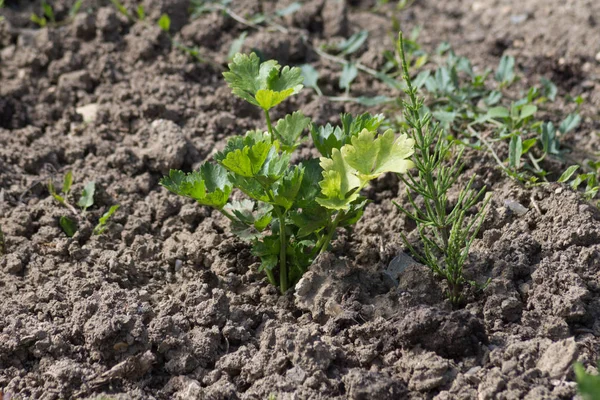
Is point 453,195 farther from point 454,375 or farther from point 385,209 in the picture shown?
point 454,375

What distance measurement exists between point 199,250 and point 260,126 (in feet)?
2.73

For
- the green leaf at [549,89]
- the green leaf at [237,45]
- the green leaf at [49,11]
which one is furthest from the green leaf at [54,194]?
the green leaf at [549,89]

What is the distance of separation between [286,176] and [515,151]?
96 cm

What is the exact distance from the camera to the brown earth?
6.89 feet

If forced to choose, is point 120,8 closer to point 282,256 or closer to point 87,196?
point 87,196

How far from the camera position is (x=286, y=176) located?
226 cm

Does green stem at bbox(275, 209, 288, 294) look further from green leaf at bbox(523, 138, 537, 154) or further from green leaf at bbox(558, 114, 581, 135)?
green leaf at bbox(558, 114, 581, 135)

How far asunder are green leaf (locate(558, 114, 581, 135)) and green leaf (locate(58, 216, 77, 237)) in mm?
1963

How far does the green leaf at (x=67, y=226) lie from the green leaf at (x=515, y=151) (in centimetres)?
162

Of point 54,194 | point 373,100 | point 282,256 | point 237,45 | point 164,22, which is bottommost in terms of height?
point 282,256

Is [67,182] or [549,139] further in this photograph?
[549,139]

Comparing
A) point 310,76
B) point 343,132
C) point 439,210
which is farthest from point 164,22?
point 439,210

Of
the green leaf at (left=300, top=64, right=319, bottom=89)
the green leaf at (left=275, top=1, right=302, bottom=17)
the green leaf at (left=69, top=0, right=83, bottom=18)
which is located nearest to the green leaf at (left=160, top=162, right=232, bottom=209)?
the green leaf at (left=300, top=64, right=319, bottom=89)

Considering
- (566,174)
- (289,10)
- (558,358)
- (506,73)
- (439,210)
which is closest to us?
(558,358)
